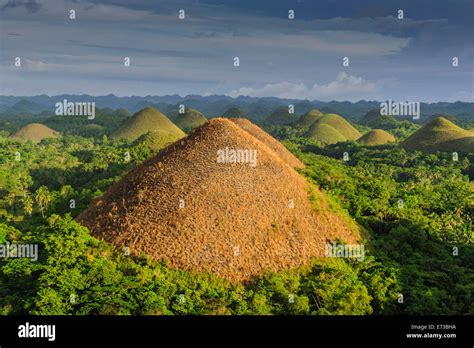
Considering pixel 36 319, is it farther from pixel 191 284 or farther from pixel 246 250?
pixel 246 250

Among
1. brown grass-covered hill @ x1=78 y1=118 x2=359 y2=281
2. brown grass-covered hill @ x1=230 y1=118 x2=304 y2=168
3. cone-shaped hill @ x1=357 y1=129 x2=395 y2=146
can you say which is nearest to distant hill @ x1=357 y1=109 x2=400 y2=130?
cone-shaped hill @ x1=357 y1=129 x2=395 y2=146

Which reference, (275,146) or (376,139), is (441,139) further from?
(275,146)

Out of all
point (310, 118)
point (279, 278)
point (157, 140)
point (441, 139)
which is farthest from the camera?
point (310, 118)

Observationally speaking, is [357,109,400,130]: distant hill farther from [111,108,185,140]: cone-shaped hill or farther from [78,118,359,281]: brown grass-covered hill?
[78,118,359,281]: brown grass-covered hill

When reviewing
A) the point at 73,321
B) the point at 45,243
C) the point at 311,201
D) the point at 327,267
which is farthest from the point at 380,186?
the point at 73,321

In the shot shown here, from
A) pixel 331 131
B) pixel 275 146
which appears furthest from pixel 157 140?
pixel 331 131

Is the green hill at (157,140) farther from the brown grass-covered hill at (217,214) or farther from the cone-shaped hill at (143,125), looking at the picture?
the brown grass-covered hill at (217,214)

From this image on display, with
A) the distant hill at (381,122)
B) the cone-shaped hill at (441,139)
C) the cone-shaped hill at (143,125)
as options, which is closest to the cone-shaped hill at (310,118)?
the distant hill at (381,122)
